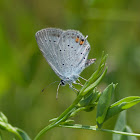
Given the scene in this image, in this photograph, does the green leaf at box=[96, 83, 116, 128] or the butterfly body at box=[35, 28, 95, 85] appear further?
the butterfly body at box=[35, 28, 95, 85]

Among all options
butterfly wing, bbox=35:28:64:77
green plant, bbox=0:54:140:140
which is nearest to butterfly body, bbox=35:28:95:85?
butterfly wing, bbox=35:28:64:77

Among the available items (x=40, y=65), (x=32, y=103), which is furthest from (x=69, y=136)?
(x=40, y=65)

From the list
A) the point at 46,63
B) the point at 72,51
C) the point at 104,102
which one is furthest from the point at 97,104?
the point at 46,63

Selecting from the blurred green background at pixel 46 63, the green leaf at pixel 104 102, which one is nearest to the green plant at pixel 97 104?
the green leaf at pixel 104 102

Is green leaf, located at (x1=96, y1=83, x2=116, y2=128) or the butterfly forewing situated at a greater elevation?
the butterfly forewing

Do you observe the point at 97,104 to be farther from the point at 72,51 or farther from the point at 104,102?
the point at 72,51

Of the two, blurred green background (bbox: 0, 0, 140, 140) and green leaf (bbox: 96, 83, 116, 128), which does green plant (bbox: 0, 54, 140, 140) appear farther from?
blurred green background (bbox: 0, 0, 140, 140)
